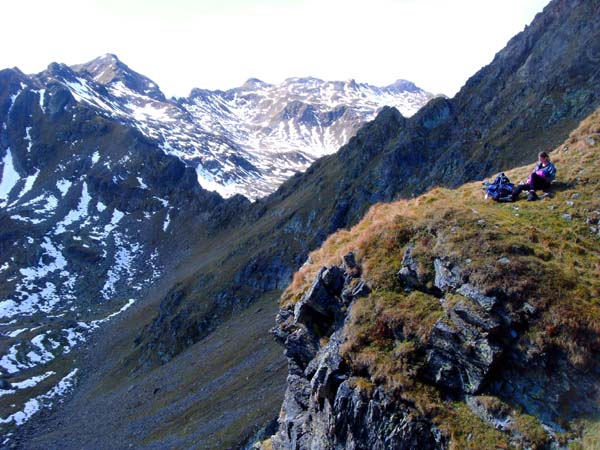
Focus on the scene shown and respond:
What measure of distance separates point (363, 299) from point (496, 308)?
17.6ft

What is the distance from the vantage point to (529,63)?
87.4 meters

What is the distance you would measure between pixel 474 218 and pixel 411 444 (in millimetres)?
9362

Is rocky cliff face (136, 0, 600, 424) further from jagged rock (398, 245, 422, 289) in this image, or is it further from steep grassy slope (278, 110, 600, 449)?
jagged rock (398, 245, 422, 289)

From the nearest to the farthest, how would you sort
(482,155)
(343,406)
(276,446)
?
(343,406)
(276,446)
(482,155)

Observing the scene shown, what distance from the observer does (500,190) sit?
→ 2167 centimetres

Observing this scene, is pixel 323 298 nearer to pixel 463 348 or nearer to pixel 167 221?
pixel 463 348

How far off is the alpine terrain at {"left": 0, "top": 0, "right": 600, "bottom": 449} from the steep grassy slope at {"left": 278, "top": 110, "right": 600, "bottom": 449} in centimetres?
7

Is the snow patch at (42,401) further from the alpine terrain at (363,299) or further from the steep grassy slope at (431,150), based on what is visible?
the steep grassy slope at (431,150)

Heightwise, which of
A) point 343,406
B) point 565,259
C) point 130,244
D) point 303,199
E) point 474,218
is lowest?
point 343,406

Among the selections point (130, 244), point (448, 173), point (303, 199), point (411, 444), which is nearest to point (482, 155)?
point (448, 173)

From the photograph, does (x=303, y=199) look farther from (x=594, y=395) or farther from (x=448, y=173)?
(x=594, y=395)

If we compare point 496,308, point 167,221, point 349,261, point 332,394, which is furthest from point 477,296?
point 167,221

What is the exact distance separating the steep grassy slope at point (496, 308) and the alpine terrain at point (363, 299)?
0.22ft

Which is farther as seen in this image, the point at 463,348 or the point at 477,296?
the point at 477,296
